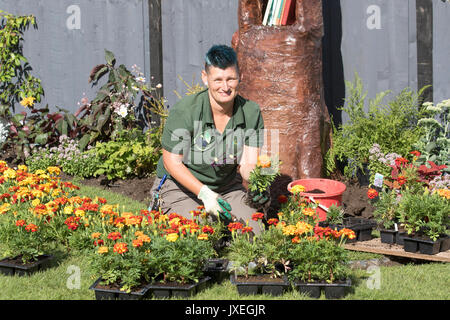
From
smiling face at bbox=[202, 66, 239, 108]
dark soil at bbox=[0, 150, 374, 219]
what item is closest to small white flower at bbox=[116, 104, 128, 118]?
dark soil at bbox=[0, 150, 374, 219]

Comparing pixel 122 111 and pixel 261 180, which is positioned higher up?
pixel 122 111

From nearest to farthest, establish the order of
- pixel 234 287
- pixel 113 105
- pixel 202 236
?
pixel 202 236
pixel 234 287
pixel 113 105

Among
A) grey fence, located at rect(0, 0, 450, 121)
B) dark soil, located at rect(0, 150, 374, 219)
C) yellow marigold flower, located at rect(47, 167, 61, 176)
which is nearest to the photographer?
yellow marigold flower, located at rect(47, 167, 61, 176)

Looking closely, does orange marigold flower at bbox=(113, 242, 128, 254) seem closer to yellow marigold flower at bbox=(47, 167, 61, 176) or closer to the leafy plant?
yellow marigold flower at bbox=(47, 167, 61, 176)

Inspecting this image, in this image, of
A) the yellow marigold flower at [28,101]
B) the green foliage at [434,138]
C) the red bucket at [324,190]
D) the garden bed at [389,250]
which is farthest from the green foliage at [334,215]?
the yellow marigold flower at [28,101]

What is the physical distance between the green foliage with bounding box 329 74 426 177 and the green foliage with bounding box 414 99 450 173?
9cm

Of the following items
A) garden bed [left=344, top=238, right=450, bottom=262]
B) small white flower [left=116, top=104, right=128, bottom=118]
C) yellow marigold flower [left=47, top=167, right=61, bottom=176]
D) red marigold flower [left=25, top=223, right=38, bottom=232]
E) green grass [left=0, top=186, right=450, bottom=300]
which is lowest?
green grass [left=0, top=186, right=450, bottom=300]

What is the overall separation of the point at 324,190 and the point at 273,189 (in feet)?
1.54

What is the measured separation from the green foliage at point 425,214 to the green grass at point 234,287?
9.5 inches

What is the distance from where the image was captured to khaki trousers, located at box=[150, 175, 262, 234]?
423cm

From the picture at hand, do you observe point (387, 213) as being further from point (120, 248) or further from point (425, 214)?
point (120, 248)

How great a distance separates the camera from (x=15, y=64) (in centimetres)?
725

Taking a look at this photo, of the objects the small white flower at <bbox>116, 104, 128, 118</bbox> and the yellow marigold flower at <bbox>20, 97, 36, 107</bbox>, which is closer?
the small white flower at <bbox>116, 104, 128, 118</bbox>

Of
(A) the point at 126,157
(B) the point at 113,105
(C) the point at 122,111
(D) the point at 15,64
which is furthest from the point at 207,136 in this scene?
(D) the point at 15,64
